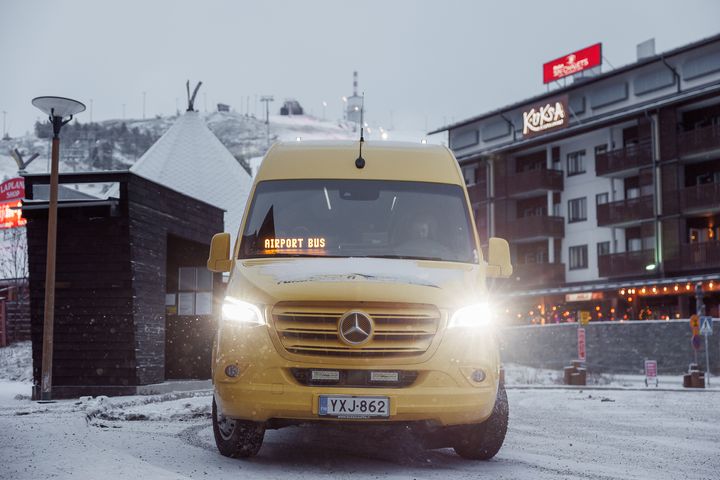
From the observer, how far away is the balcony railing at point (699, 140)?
37844 mm

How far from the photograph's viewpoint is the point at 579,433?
11.6m

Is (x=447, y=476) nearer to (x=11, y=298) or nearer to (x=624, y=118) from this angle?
(x=11, y=298)

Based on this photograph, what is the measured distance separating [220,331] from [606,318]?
1496 inches

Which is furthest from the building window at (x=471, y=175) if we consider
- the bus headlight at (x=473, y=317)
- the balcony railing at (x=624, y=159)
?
the bus headlight at (x=473, y=317)

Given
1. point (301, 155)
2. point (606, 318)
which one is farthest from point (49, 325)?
point (606, 318)

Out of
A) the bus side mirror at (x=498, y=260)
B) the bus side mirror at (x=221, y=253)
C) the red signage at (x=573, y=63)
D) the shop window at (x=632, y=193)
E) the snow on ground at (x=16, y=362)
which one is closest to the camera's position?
the bus side mirror at (x=498, y=260)

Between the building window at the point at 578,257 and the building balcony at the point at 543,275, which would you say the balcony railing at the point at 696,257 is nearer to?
the building window at the point at 578,257

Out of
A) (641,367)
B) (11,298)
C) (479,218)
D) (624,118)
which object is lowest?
(641,367)

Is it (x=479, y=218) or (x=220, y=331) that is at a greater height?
(x=479, y=218)

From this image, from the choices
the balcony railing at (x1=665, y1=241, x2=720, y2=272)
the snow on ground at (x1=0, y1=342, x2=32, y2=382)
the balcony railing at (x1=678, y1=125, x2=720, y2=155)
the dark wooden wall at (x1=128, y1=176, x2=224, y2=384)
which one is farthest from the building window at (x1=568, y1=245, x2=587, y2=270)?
the dark wooden wall at (x1=128, y1=176, x2=224, y2=384)

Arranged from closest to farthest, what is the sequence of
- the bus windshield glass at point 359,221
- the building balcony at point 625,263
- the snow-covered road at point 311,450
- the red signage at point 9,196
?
the snow-covered road at point 311,450
the bus windshield glass at point 359,221
the building balcony at point 625,263
the red signage at point 9,196

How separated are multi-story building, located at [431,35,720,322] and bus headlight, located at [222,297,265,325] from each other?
33.5 meters

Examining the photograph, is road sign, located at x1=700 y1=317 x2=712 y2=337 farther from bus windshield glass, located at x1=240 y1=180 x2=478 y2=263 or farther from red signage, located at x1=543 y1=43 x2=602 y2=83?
red signage, located at x1=543 y1=43 x2=602 y2=83

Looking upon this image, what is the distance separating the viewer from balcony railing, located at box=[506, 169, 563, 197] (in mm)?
47219
